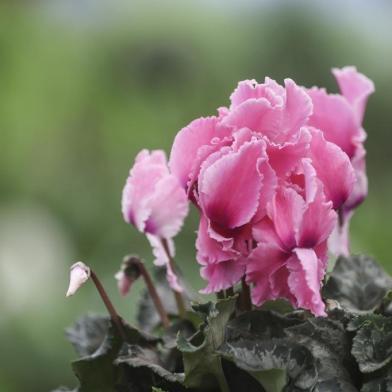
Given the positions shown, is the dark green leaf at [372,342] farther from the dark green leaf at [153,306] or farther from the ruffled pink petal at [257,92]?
the dark green leaf at [153,306]

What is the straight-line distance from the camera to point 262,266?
2.74ft

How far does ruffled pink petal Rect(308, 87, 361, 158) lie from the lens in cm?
93

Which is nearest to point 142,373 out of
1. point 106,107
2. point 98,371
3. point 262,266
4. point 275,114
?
point 98,371

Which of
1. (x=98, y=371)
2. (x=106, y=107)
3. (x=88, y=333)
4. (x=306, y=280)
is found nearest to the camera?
(x=306, y=280)

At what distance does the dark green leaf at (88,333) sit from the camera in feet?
3.36

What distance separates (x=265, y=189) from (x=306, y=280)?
3.2 inches

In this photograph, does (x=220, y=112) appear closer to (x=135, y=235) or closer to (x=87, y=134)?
(x=135, y=235)

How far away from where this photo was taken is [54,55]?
435 centimetres

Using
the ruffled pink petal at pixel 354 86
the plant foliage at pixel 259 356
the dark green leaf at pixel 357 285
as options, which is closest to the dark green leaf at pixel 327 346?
the plant foliage at pixel 259 356

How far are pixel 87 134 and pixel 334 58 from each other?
1376 millimetres

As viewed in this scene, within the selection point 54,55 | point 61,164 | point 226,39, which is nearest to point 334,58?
point 226,39

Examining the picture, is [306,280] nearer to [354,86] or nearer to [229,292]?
[229,292]

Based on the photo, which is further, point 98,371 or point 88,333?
point 88,333

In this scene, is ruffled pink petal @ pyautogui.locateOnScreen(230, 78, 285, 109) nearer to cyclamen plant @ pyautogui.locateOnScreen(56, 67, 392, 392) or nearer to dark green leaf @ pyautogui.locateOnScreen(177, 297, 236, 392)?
cyclamen plant @ pyautogui.locateOnScreen(56, 67, 392, 392)
